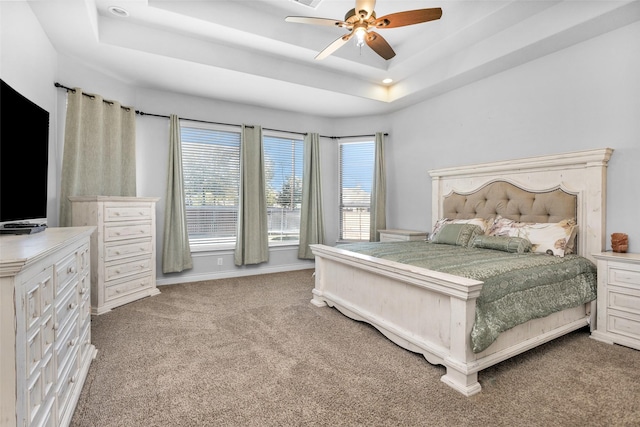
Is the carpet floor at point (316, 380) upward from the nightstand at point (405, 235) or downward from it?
downward

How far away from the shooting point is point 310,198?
520 cm

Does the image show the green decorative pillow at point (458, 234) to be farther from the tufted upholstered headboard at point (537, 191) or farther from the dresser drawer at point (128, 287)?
the dresser drawer at point (128, 287)

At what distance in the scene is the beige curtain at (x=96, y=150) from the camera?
3.28 metres

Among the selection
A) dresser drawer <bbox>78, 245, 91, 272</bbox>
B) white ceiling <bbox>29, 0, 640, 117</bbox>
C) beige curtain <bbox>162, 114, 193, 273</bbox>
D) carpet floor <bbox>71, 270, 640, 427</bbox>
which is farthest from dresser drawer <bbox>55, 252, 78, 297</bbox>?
beige curtain <bbox>162, 114, 193, 273</bbox>

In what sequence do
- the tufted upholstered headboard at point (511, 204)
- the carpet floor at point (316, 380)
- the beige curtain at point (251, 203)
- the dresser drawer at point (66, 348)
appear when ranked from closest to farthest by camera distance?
1. the dresser drawer at point (66, 348)
2. the carpet floor at point (316, 380)
3. the tufted upholstered headboard at point (511, 204)
4. the beige curtain at point (251, 203)

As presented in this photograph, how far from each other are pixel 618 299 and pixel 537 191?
119cm

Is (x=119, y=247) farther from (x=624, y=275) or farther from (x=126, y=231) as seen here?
(x=624, y=275)

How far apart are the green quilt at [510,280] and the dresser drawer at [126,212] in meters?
2.45

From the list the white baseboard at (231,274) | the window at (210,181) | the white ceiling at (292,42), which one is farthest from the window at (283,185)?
the white ceiling at (292,42)

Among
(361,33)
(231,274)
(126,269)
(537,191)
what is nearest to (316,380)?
(361,33)

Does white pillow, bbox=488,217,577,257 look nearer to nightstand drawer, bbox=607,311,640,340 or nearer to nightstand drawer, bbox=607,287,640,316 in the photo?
nightstand drawer, bbox=607,287,640,316

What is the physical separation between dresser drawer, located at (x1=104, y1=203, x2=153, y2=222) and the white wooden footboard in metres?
2.17

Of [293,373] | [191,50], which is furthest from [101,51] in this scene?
[293,373]

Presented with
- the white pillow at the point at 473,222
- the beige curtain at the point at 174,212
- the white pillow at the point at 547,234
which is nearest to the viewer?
the white pillow at the point at 547,234
